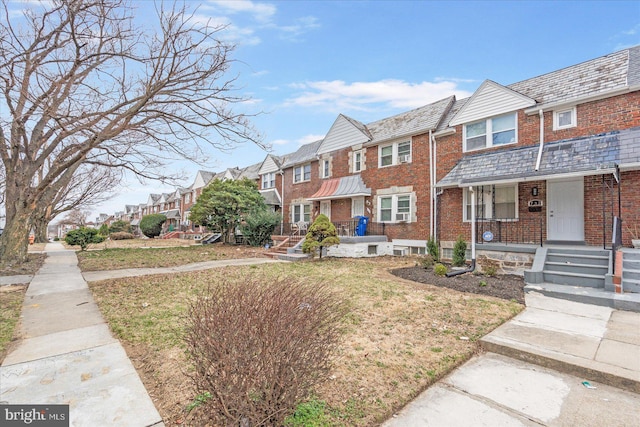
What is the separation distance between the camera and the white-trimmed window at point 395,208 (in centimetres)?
1436

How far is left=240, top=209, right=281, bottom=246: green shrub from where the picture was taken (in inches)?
726

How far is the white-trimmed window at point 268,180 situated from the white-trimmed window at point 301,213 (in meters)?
3.92

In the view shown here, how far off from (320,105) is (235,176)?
18.2 m

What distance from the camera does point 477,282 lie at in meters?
8.23

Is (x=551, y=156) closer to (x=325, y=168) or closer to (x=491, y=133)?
(x=491, y=133)

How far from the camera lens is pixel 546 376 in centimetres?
341

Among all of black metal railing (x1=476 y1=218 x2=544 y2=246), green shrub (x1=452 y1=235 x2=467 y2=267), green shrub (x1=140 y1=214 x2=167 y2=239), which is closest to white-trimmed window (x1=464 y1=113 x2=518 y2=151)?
black metal railing (x1=476 y1=218 x2=544 y2=246)

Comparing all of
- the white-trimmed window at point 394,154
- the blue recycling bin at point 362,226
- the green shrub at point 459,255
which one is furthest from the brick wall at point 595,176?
the blue recycling bin at point 362,226

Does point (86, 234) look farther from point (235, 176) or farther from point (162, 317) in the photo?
point (235, 176)

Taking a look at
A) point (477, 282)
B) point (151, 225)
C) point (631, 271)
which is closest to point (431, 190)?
point (477, 282)

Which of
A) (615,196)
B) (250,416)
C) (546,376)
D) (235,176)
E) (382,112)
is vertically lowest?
(546,376)

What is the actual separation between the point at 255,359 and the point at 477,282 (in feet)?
25.9

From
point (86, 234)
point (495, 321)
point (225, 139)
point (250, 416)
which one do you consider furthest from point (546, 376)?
point (86, 234)

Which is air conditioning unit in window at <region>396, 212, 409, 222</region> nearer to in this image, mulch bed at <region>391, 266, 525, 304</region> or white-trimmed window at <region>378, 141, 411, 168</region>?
white-trimmed window at <region>378, 141, 411, 168</region>
